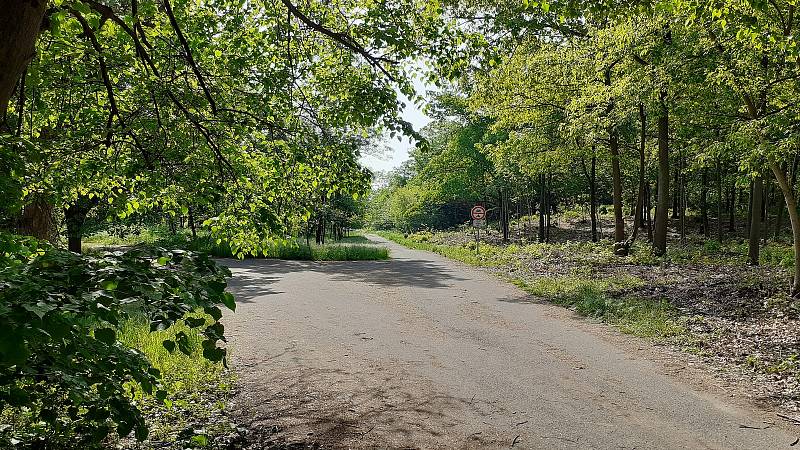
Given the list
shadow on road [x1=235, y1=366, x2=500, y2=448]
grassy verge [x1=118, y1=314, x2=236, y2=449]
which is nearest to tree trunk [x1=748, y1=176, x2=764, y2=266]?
shadow on road [x1=235, y1=366, x2=500, y2=448]

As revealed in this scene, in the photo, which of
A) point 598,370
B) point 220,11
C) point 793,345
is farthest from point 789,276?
point 220,11

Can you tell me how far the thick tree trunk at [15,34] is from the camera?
100 inches

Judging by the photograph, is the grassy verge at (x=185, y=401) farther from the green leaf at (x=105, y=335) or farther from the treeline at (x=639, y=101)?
the treeline at (x=639, y=101)

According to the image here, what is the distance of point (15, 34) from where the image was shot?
8.43ft

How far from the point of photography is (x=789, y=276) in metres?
11.9

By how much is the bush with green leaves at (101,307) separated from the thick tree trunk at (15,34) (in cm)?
92

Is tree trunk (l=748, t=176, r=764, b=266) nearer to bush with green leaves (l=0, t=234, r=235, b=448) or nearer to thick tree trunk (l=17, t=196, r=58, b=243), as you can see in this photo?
bush with green leaves (l=0, t=234, r=235, b=448)

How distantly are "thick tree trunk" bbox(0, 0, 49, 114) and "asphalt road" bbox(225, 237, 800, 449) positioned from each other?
3633 millimetres

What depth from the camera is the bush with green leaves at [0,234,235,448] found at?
7.24 ft

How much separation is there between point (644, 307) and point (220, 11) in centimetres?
912

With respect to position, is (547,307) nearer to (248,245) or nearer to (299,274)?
(248,245)

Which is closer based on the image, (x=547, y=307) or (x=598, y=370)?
(x=598, y=370)

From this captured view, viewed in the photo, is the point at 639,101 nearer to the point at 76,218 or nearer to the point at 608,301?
the point at 608,301

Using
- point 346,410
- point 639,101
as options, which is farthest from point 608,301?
point 346,410
